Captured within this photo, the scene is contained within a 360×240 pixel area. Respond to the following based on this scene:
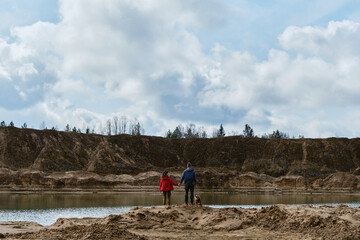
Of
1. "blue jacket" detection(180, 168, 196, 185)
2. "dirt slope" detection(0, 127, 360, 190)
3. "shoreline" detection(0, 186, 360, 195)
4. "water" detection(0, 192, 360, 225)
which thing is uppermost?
"dirt slope" detection(0, 127, 360, 190)

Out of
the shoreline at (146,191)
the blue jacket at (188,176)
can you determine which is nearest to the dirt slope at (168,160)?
the shoreline at (146,191)

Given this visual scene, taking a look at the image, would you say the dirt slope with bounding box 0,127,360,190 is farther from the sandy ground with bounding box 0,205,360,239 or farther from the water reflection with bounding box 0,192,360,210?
the sandy ground with bounding box 0,205,360,239

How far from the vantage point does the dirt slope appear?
67088 millimetres

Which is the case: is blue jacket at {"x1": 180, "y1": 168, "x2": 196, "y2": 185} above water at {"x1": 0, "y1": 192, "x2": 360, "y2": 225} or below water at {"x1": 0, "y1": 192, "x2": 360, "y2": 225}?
above

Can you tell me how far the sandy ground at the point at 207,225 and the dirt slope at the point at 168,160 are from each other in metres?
47.6

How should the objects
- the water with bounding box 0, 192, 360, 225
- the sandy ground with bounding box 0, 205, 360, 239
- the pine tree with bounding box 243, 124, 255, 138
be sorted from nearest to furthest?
the sandy ground with bounding box 0, 205, 360, 239, the water with bounding box 0, 192, 360, 225, the pine tree with bounding box 243, 124, 255, 138

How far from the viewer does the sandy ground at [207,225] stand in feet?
49.7

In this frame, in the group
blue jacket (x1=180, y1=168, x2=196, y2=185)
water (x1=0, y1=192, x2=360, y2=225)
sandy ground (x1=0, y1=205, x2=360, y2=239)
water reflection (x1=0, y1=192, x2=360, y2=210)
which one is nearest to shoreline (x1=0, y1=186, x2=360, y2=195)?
water reflection (x1=0, y1=192, x2=360, y2=210)

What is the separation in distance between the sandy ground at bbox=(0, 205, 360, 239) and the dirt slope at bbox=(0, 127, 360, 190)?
47.6 metres

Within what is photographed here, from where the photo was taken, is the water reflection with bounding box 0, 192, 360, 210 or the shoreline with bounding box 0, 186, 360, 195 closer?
the water reflection with bounding box 0, 192, 360, 210

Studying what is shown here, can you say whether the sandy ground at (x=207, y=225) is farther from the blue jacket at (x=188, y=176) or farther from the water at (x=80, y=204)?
the water at (x=80, y=204)

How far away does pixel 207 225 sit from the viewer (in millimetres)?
17672

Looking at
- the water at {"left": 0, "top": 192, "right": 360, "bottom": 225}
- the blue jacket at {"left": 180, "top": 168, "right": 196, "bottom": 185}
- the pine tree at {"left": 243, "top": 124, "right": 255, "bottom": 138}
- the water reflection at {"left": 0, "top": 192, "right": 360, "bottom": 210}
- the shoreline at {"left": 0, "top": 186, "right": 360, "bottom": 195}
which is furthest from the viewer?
the pine tree at {"left": 243, "top": 124, "right": 255, "bottom": 138}

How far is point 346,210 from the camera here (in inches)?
758
